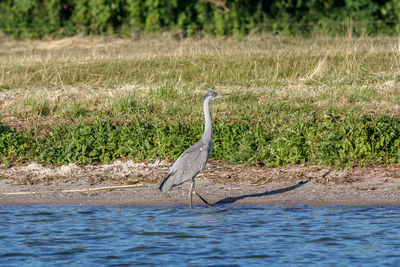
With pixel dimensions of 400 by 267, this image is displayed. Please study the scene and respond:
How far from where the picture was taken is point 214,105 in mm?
12586

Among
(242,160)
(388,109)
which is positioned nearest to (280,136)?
(242,160)

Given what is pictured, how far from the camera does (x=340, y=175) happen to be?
9891 millimetres

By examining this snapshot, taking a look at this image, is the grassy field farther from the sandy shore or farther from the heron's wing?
the heron's wing

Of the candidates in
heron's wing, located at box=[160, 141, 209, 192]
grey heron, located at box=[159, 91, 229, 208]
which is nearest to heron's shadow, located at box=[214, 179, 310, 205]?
grey heron, located at box=[159, 91, 229, 208]

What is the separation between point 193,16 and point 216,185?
1620 centimetres

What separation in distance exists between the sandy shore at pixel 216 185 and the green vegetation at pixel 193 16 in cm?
1361

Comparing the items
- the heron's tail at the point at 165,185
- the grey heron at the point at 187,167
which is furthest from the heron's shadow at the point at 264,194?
the heron's tail at the point at 165,185

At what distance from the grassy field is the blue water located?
1.71 meters

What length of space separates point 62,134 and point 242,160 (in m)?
3.06

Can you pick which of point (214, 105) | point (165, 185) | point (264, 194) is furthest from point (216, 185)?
point (214, 105)

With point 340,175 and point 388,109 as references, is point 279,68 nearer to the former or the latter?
point 388,109

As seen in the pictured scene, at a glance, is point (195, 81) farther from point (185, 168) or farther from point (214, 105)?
point (185, 168)

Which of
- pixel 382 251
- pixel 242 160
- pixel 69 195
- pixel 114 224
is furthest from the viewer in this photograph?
pixel 242 160

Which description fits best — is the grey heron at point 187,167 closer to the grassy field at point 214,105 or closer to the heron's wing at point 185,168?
the heron's wing at point 185,168
